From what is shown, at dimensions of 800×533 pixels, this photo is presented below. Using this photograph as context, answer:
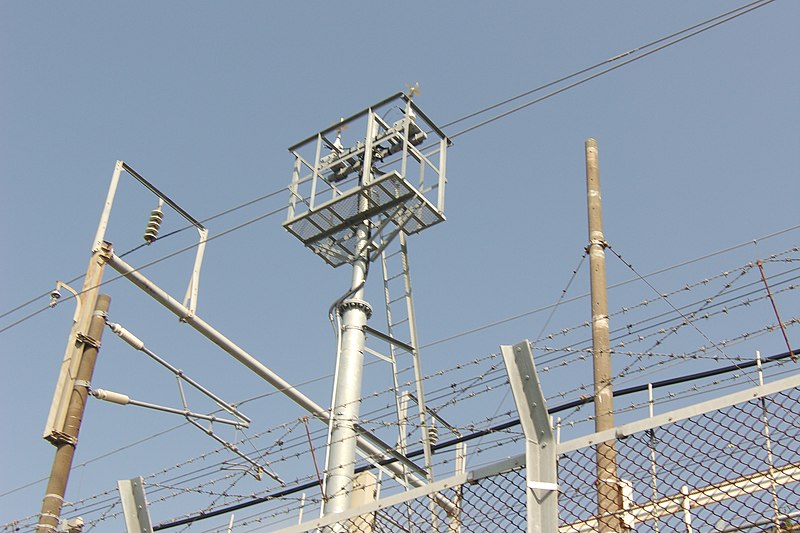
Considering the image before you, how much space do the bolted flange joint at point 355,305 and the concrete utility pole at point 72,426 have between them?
3.68m

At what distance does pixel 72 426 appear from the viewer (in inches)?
497

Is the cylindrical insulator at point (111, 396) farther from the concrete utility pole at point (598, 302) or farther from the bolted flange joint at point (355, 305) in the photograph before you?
the concrete utility pole at point (598, 302)

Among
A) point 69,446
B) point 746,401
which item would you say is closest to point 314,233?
point 69,446

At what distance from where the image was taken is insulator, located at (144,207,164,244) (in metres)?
15.1

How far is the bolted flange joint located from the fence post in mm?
6265

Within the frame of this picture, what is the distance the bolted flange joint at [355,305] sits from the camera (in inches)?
467

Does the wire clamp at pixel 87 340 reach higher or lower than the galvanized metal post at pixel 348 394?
higher

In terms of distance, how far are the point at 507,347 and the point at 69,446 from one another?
8.43m

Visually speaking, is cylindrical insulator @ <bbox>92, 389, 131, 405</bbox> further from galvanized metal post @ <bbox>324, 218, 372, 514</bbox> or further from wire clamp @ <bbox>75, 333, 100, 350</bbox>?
galvanized metal post @ <bbox>324, 218, 372, 514</bbox>

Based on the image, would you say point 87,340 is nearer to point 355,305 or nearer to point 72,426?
point 72,426

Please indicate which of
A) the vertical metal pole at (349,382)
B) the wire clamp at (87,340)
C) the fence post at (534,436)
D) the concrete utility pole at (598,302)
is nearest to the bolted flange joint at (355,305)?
the vertical metal pole at (349,382)

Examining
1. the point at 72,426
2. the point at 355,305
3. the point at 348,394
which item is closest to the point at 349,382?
the point at 348,394

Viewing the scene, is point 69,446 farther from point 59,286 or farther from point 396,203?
point 396,203

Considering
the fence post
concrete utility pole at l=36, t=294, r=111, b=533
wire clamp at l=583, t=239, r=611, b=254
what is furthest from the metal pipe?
the fence post
